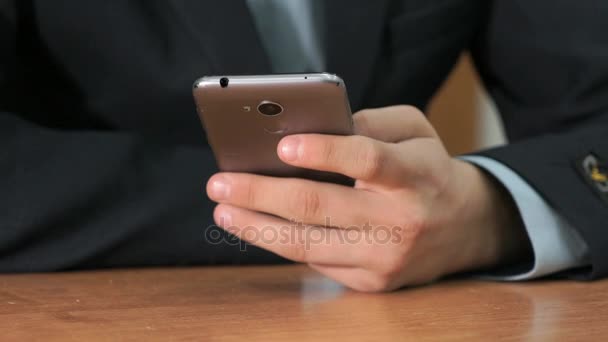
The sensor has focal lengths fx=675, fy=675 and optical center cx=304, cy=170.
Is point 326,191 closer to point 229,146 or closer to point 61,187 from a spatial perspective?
point 229,146

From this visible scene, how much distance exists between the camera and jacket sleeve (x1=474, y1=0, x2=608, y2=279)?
1.68 ft

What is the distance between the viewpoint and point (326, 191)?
0.44m

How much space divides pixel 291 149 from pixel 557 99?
48 cm

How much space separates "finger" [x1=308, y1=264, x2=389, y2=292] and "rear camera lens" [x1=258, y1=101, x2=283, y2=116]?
13 centimetres

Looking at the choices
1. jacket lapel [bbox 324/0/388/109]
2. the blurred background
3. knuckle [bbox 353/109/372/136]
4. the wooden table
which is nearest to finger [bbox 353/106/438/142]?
knuckle [bbox 353/109/372/136]

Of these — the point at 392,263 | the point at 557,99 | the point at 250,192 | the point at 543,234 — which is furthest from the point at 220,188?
the point at 557,99

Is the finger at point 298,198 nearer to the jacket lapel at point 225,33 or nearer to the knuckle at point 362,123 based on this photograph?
the knuckle at point 362,123

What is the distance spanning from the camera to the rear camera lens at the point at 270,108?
0.40 meters

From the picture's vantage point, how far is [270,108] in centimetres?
40

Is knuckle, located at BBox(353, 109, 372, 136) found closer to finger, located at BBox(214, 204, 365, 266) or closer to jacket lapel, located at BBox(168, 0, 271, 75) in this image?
finger, located at BBox(214, 204, 365, 266)

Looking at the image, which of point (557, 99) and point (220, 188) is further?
point (557, 99)

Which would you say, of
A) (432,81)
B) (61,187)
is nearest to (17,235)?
(61,187)

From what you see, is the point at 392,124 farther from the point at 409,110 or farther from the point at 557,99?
the point at 557,99

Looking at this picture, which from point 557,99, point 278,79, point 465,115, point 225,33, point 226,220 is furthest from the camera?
Answer: point 465,115
